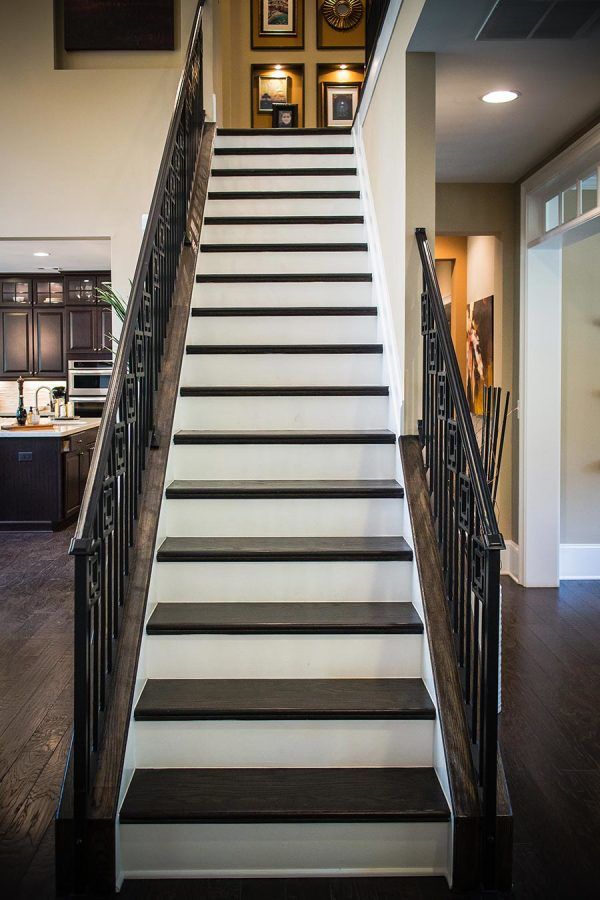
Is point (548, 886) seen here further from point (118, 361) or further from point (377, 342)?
point (377, 342)

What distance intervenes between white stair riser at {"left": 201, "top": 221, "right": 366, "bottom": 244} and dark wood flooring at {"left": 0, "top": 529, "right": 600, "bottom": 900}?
2449 millimetres

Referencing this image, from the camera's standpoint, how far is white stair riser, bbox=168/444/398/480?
129 inches

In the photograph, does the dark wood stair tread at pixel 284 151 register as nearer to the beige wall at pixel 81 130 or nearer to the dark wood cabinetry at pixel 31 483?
the beige wall at pixel 81 130

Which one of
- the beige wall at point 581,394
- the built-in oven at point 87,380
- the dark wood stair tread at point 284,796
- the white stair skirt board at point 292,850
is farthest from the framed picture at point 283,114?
the white stair skirt board at point 292,850

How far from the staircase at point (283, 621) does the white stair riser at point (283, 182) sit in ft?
3.95

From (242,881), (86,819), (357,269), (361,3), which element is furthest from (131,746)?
(361,3)

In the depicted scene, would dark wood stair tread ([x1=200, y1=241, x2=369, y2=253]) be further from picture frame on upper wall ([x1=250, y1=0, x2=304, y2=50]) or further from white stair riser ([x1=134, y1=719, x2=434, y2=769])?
picture frame on upper wall ([x1=250, y1=0, x2=304, y2=50])

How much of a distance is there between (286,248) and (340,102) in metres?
4.65

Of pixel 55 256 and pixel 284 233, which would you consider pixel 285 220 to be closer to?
pixel 284 233

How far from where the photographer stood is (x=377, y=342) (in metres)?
3.84

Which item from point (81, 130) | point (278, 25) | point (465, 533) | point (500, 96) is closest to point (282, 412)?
point (465, 533)

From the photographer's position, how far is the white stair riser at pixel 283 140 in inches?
219

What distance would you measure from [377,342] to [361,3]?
6.01m

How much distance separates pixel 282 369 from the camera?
371 cm
